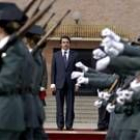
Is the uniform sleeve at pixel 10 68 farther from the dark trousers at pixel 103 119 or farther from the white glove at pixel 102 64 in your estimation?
the dark trousers at pixel 103 119

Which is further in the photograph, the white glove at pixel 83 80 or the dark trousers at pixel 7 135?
the white glove at pixel 83 80

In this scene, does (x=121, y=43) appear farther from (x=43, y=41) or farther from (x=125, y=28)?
(x=125, y=28)

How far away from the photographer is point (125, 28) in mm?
26750

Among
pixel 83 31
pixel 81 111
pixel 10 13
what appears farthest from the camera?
pixel 83 31

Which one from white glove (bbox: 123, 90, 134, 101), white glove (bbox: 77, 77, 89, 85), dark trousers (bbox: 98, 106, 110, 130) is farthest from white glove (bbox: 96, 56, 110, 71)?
dark trousers (bbox: 98, 106, 110, 130)

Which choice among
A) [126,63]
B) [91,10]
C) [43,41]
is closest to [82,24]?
[91,10]

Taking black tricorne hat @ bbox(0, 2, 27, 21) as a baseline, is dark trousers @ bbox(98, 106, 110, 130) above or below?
below

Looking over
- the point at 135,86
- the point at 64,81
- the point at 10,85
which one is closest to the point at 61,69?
the point at 64,81

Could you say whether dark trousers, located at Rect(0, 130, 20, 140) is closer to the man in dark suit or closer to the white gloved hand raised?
the white gloved hand raised

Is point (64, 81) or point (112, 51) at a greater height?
point (112, 51)

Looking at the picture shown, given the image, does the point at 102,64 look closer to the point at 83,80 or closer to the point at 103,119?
the point at 83,80

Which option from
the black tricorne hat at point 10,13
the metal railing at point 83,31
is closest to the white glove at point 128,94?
the black tricorne hat at point 10,13

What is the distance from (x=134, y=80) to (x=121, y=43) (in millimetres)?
1288

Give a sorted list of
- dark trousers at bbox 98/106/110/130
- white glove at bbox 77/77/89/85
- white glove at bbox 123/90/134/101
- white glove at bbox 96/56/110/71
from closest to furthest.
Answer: white glove at bbox 96/56/110/71 < white glove at bbox 123/90/134/101 < white glove at bbox 77/77/89/85 < dark trousers at bbox 98/106/110/130
